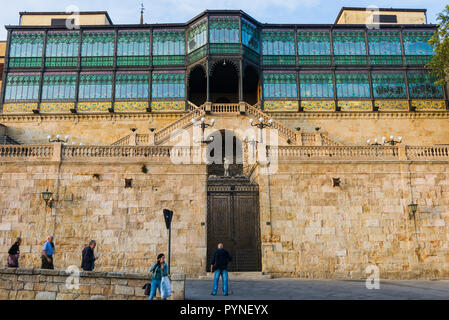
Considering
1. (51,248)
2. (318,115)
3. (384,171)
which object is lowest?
(51,248)

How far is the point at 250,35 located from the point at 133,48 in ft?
32.4

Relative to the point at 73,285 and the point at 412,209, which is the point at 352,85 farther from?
the point at 73,285

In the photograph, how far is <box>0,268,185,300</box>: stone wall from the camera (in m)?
10.1

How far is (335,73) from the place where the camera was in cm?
3438

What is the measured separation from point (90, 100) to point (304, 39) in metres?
18.5

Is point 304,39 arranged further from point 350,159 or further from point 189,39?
point 350,159

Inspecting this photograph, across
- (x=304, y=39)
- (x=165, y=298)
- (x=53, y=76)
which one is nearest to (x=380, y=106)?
(x=304, y=39)

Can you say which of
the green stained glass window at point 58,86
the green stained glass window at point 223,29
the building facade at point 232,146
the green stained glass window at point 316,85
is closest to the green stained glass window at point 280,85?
the building facade at point 232,146

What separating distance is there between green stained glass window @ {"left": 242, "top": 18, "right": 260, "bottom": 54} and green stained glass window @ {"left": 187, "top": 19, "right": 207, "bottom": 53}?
3.18 m

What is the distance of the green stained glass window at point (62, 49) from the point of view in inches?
1346

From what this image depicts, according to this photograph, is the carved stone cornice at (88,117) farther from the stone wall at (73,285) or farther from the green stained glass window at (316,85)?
the stone wall at (73,285)

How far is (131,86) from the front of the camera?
111ft

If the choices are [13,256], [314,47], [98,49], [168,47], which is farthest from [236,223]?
[98,49]

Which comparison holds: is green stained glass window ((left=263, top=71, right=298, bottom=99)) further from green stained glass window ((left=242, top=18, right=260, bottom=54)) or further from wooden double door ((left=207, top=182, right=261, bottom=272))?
wooden double door ((left=207, top=182, right=261, bottom=272))
